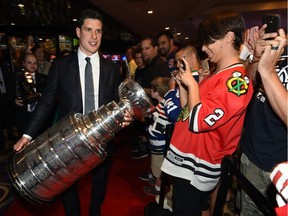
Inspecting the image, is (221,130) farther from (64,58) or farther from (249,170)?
(64,58)

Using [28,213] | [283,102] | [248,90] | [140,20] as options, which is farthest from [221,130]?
[140,20]

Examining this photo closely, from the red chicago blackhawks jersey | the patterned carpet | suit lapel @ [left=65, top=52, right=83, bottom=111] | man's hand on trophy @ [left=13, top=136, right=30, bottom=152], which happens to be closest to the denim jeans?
the red chicago blackhawks jersey

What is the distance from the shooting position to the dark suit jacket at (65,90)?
170cm

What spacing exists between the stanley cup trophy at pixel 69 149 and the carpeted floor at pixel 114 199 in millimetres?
669

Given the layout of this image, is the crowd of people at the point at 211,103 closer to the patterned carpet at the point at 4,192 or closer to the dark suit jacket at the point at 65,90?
the dark suit jacket at the point at 65,90

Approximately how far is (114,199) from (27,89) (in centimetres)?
163

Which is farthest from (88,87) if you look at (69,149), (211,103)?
(211,103)

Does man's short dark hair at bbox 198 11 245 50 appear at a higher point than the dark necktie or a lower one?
higher

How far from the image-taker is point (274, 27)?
1.12m

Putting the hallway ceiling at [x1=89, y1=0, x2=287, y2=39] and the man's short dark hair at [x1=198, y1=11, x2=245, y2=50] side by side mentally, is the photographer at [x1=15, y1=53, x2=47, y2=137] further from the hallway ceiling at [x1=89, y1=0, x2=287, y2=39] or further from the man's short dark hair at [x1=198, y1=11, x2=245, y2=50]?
the hallway ceiling at [x1=89, y1=0, x2=287, y2=39]

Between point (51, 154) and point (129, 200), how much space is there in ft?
4.48

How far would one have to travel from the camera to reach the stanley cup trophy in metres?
1.32

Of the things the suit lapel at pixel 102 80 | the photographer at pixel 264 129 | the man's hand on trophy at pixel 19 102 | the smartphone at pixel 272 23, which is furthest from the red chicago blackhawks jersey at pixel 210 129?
the man's hand on trophy at pixel 19 102

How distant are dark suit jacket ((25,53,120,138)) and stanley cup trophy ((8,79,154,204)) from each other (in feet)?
1.00
